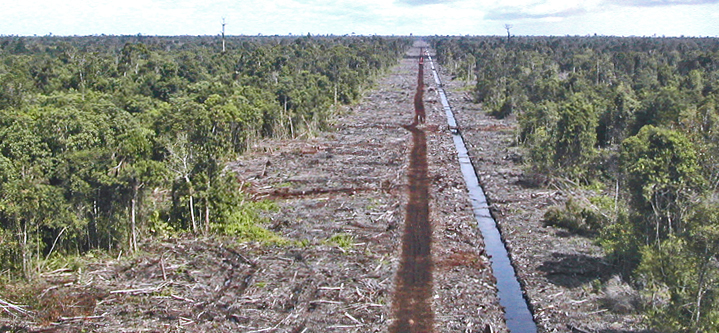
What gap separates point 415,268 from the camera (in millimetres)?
26609

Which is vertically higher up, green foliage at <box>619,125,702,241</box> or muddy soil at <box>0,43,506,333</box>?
green foliage at <box>619,125,702,241</box>

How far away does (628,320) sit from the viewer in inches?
827

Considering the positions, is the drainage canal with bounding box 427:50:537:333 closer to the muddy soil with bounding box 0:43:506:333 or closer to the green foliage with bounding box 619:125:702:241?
the muddy soil with bounding box 0:43:506:333

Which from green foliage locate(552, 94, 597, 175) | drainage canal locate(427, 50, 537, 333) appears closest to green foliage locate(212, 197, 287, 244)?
drainage canal locate(427, 50, 537, 333)

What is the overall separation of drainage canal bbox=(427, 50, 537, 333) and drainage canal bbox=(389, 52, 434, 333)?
2.74 meters

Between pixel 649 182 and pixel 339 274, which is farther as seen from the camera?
pixel 339 274

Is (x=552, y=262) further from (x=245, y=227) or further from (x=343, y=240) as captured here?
(x=245, y=227)

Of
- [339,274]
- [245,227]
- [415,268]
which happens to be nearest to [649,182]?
[415,268]

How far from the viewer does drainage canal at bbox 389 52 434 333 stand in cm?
2188

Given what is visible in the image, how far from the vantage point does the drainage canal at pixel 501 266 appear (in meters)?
23.0

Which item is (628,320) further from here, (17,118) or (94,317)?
(17,118)

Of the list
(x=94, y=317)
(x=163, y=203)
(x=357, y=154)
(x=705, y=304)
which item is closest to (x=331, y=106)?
(x=357, y=154)

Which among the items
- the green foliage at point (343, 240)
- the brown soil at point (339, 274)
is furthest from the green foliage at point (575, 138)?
the green foliage at point (343, 240)

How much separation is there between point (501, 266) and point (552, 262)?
253cm
